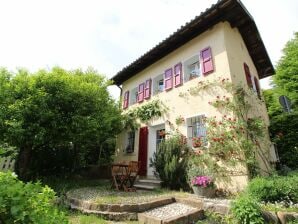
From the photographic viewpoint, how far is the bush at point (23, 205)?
58.2 inches

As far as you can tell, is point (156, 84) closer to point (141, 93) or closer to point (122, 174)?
point (141, 93)

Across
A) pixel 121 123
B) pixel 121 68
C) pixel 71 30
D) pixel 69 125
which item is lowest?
pixel 69 125

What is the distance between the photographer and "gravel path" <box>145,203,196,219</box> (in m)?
4.68

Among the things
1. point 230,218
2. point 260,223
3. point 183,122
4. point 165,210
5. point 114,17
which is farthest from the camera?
point 183,122

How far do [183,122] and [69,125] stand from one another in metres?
4.46

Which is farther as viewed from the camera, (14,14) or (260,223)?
(14,14)

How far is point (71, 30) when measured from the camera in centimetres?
632

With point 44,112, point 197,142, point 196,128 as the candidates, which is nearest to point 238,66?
point 196,128

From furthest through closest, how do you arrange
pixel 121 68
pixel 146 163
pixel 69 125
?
pixel 121 68 < pixel 146 163 < pixel 69 125

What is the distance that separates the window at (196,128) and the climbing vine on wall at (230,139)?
0.36 m

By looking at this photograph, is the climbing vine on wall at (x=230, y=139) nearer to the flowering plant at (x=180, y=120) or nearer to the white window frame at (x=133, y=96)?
the flowering plant at (x=180, y=120)

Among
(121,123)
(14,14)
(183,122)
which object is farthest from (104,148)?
(14,14)

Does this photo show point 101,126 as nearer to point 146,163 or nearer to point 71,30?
point 146,163

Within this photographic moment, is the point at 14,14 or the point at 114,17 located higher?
the point at 114,17
